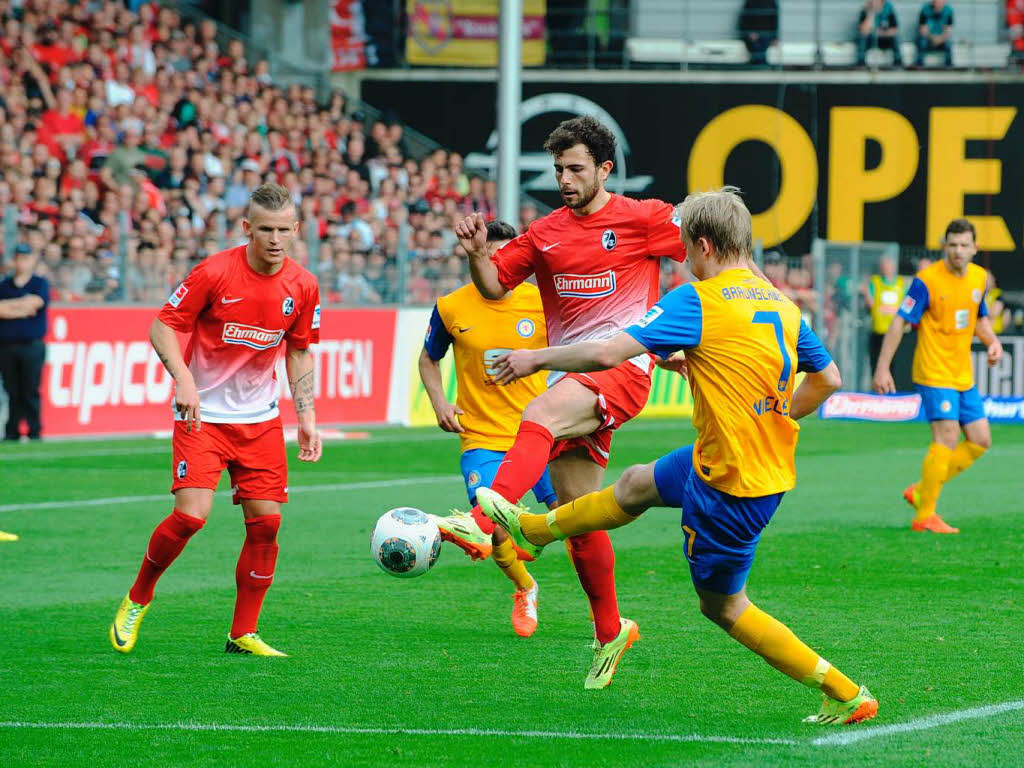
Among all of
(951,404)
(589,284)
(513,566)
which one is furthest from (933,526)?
(589,284)

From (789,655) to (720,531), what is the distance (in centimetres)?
51

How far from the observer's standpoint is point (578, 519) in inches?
257

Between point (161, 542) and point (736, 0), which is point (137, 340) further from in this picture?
point (736, 0)

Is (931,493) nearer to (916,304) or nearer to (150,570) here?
(916,304)

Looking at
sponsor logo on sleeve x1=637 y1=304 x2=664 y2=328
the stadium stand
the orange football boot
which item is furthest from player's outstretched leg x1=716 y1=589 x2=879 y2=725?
the stadium stand

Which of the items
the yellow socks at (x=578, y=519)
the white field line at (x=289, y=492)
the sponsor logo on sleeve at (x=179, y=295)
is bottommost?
the white field line at (x=289, y=492)

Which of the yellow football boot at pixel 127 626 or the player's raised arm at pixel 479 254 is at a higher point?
the player's raised arm at pixel 479 254

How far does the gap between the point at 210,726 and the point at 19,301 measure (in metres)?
12.6

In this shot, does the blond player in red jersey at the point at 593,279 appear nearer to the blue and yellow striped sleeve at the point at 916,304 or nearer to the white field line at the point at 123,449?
the blue and yellow striped sleeve at the point at 916,304

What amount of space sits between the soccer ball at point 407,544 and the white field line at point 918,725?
5.35 feet

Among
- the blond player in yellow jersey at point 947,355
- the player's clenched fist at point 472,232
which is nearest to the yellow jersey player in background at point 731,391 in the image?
the player's clenched fist at point 472,232

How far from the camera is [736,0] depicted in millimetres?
32219

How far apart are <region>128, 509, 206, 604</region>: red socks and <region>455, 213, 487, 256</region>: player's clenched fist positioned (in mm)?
1763

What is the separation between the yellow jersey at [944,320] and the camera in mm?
12961
